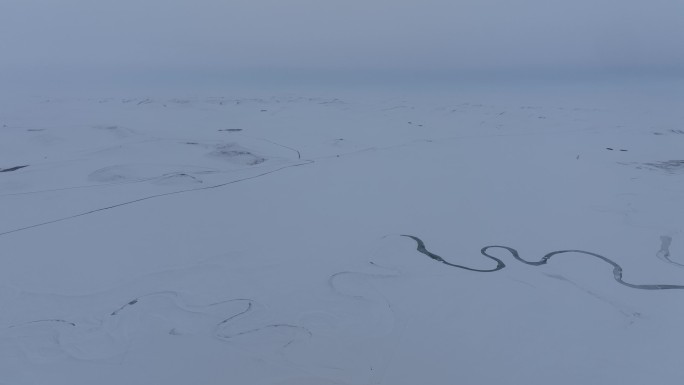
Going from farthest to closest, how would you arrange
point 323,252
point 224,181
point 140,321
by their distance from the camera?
point 224,181, point 323,252, point 140,321

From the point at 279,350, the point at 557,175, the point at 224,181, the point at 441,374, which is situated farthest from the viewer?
the point at 557,175

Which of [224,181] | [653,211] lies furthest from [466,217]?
[224,181]

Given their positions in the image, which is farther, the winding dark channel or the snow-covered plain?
the winding dark channel

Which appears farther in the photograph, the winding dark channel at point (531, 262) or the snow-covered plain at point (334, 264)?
the winding dark channel at point (531, 262)

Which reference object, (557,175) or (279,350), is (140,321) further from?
(557,175)

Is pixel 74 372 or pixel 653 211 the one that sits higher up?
pixel 653 211

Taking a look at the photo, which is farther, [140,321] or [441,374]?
[140,321]
